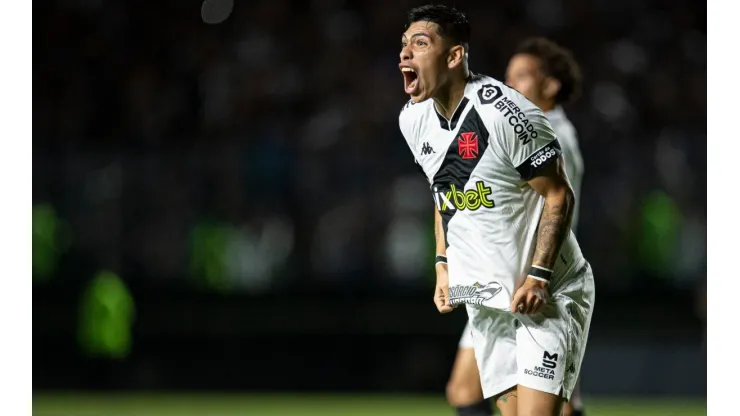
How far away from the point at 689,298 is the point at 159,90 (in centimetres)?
556

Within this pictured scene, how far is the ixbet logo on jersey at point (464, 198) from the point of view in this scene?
4027 millimetres

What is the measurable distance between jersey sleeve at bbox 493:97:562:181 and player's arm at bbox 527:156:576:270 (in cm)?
3

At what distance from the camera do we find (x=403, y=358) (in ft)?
30.5

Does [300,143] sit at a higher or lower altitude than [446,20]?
lower

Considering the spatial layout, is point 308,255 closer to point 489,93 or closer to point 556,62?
point 556,62

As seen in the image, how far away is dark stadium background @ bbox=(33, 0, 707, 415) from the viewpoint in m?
9.23

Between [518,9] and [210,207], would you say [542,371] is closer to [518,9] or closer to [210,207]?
[210,207]

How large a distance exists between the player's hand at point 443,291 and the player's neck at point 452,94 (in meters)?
0.65

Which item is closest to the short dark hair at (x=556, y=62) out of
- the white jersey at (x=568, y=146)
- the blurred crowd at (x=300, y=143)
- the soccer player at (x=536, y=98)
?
the soccer player at (x=536, y=98)

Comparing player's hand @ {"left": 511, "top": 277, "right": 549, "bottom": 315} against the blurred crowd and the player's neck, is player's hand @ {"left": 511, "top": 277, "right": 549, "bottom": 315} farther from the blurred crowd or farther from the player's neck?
the blurred crowd

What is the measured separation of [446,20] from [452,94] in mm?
260

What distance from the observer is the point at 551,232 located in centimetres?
393

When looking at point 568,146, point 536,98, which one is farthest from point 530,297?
point 536,98

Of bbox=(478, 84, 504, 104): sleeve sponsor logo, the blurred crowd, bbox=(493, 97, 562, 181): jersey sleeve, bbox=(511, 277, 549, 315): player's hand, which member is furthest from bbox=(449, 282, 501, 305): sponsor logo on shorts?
the blurred crowd
